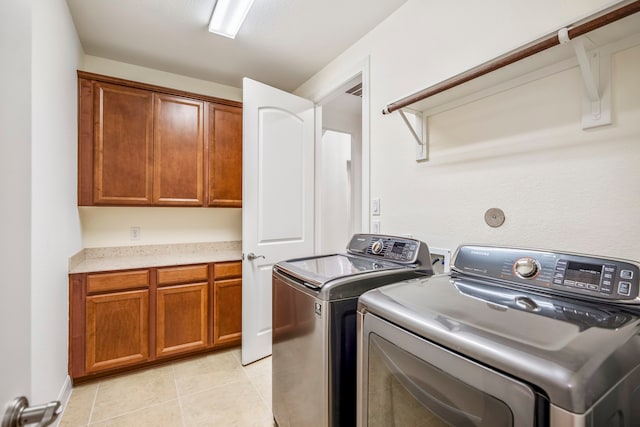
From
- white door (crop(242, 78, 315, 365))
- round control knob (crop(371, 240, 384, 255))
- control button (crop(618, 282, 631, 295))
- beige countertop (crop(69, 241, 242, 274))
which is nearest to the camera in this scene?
control button (crop(618, 282, 631, 295))

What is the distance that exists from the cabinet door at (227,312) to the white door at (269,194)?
259mm

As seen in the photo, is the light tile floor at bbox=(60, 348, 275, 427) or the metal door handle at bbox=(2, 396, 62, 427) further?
the light tile floor at bbox=(60, 348, 275, 427)

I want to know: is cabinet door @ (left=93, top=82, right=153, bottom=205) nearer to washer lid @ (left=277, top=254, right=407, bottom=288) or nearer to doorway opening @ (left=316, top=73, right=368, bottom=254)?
washer lid @ (left=277, top=254, right=407, bottom=288)

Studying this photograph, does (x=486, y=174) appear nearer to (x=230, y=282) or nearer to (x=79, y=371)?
(x=230, y=282)

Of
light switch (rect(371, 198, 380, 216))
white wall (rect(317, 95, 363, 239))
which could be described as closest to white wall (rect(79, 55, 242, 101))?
white wall (rect(317, 95, 363, 239))

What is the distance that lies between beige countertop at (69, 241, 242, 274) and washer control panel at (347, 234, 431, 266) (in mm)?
1285

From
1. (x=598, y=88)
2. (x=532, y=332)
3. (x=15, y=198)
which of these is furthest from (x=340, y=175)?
(x=15, y=198)

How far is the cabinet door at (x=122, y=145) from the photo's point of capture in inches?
87.0

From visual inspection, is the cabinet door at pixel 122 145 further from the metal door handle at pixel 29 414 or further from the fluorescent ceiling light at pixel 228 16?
the metal door handle at pixel 29 414

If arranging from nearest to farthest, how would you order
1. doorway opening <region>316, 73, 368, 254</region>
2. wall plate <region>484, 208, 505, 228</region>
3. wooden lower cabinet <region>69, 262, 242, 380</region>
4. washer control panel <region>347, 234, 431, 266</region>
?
wall plate <region>484, 208, 505, 228</region> → washer control panel <region>347, 234, 431, 266</region> → wooden lower cabinet <region>69, 262, 242, 380</region> → doorway opening <region>316, 73, 368, 254</region>

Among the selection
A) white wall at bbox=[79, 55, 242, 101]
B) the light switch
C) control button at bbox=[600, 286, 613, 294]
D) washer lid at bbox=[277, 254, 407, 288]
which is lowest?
washer lid at bbox=[277, 254, 407, 288]

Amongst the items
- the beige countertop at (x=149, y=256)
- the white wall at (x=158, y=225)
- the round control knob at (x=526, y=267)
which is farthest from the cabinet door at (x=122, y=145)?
the round control knob at (x=526, y=267)

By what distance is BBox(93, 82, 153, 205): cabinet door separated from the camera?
2209mm

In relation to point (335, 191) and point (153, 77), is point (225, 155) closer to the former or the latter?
point (153, 77)
